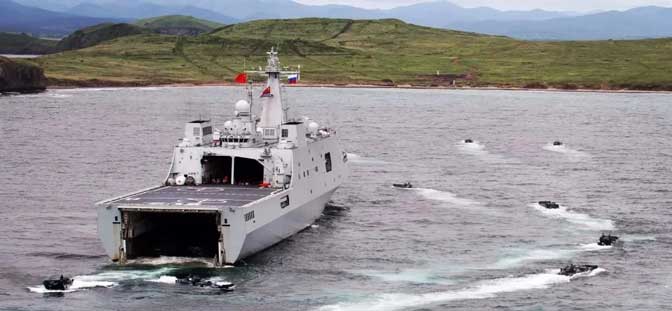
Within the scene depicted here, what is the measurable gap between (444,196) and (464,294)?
1302 inches

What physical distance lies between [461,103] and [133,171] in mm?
109978

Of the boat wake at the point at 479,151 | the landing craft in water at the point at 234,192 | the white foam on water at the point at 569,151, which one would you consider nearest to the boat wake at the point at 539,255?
the landing craft in water at the point at 234,192

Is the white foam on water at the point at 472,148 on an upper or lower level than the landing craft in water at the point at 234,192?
lower

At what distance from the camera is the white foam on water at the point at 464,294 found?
5181 cm

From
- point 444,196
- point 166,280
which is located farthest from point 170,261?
point 444,196

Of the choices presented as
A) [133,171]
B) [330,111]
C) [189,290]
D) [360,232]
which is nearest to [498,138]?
[330,111]

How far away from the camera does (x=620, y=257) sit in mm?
63219

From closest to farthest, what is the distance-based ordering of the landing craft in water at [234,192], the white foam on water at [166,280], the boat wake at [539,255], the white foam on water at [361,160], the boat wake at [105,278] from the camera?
the boat wake at [105,278]
the white foam on water at [166,280]
the landing craft in water at [234,192]
the boat wake at [539,255]
the white foam on water at [361,160]

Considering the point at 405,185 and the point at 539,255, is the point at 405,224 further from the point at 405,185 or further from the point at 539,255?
the point at 405,185

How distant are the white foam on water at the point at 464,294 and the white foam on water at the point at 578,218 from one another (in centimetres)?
1566

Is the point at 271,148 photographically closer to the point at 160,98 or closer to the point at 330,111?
the point at 330,111

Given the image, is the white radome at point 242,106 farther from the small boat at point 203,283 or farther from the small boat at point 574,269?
the small boat at point 574,269

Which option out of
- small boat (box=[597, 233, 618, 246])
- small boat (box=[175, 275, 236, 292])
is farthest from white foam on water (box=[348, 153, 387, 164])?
small boat (box=[175, 275, 236, 292])

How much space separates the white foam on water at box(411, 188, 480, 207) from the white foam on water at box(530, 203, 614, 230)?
5.16m
